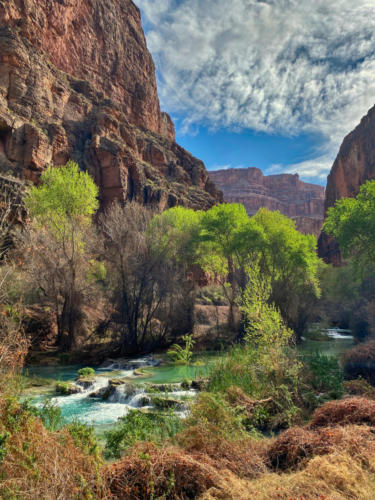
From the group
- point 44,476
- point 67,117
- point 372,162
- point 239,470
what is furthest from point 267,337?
point 372,162

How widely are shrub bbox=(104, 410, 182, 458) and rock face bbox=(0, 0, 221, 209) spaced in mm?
36591

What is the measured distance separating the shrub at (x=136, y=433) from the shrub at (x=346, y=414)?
3362mm

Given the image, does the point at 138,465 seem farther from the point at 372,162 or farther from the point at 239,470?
the point at 372,162

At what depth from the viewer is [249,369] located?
10656mm

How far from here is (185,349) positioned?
13.7 meters

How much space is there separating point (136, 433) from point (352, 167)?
9547 centimetres

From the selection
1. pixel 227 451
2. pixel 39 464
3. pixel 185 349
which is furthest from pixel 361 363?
pixel 39 464

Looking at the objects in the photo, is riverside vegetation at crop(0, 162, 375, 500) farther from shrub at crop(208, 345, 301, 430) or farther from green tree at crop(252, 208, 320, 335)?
green tree at crop(252, 208, 320, 335)

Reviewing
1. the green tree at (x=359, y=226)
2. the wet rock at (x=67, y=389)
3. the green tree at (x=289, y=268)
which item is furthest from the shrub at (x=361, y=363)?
the green tree at (x=289, y=268)

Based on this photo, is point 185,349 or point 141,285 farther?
point 141,285

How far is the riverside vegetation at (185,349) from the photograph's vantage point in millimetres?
4289

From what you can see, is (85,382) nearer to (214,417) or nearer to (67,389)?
(67,389)

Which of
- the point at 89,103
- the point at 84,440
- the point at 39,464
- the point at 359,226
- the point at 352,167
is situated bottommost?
the point at 84,440

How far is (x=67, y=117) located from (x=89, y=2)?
41938 mm
